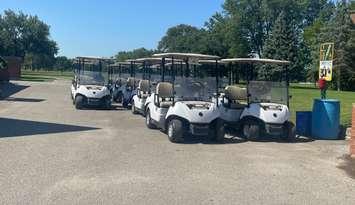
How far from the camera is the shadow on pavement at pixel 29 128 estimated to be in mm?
12476

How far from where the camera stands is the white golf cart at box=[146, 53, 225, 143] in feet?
38.9

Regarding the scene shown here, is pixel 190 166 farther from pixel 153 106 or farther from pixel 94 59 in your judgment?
pixel 94 59

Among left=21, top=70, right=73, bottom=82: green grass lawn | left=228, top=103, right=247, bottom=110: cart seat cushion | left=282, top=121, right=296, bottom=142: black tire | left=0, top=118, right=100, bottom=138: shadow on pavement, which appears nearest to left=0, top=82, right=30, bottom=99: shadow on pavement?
left=0, top=118, right=100, bottom=138: shadow on pavement

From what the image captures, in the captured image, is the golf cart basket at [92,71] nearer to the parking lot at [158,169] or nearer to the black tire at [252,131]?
the parking lot at [158,169]

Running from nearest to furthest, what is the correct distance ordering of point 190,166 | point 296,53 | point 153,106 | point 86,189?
point 86,189 → point 190,166 → point 153,106 → point 296,53

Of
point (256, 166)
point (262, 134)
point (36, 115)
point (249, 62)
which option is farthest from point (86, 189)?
point (36, 115)

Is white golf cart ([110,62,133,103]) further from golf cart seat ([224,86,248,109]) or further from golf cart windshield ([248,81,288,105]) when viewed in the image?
golf cart windshield ([248,81,288,105])

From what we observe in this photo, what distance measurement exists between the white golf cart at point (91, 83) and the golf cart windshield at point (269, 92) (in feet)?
25.1

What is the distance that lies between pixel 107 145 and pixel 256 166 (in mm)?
3210

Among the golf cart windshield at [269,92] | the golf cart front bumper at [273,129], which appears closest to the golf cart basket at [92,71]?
the golf cart windshield at [269,92]

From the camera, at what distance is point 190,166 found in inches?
353

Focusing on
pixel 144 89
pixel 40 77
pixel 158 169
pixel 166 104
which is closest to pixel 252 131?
pixel 166 104

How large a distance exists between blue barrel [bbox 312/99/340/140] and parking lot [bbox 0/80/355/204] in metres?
0.55

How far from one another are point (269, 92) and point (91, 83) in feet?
29.6
